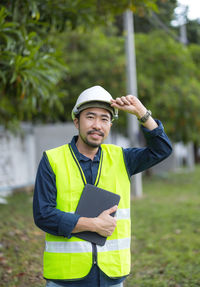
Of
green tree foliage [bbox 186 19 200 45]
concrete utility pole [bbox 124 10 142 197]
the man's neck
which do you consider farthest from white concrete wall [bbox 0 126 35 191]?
the man's neck

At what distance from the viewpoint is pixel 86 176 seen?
96.3 inches

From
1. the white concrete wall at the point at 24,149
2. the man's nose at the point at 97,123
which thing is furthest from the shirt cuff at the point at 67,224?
the white concrete wall at the point at 24,149

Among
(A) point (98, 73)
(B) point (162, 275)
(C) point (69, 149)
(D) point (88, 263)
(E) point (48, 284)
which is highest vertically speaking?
(A) point (98, 73)

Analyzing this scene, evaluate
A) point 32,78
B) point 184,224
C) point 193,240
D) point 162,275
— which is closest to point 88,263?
point 162,275

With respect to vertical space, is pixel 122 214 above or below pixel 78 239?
above

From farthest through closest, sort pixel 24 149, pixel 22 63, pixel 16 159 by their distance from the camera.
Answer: pixel 24 149 → pixel 16 159 → pixel 22 63

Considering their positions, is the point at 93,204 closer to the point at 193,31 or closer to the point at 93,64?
the point at 93,64

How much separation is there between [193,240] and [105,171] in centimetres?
415

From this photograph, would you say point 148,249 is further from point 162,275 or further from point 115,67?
point 115,67

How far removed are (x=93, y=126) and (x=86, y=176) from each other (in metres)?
0.33

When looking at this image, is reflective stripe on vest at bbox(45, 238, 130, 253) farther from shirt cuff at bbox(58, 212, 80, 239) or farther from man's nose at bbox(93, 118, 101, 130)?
man's nose at bbox(93, 118, 101, 130)

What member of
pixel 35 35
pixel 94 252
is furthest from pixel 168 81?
pixel 94 252

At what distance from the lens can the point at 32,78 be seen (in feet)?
16.0

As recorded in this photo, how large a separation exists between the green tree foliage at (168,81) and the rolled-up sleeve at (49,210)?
10250 millimetres
